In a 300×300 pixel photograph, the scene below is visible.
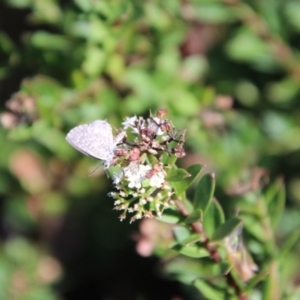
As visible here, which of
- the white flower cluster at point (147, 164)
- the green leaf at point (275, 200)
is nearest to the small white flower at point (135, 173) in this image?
the white flower cluster at point (147, 164)

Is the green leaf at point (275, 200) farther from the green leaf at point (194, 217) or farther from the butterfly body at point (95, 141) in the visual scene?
the butterfly body at point (95, 141)

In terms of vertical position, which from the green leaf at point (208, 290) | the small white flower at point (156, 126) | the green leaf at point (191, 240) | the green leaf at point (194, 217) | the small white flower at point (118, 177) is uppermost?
the small white flower at point (156, 126)

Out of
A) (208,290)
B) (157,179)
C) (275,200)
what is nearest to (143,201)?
(157,179)

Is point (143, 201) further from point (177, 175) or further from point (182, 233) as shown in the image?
point (182, 233)

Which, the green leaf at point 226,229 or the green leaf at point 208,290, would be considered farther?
the green leaf at point 208,290

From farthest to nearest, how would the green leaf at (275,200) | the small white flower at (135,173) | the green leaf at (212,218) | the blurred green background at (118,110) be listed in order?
the blurred green background at (118,110) < the green leaf at (275,200) < the green leaf at (212,218) < the small white flower at (135,173)

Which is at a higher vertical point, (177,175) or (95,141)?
(95,141)

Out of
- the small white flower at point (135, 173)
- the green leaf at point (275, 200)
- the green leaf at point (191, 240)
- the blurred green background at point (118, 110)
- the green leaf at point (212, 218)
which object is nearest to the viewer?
the small white flower at point (135, 173)
